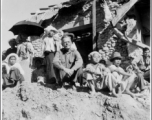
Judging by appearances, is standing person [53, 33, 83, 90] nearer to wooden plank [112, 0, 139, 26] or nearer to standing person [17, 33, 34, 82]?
standing person [17, 33, 34, 82]

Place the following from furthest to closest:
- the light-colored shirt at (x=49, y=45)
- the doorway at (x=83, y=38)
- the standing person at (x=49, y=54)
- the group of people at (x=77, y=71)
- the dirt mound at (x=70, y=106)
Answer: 1. the doorway at (x=83, y=38)
2. the light-colored shirt at (x=49, y=45)
3. the standing person at (x=49, y=54)
4. the group of people at (x=77, y=71)
5. the dirt mound at (x=70, y=106)

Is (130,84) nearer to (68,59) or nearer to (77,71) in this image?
(77,71)

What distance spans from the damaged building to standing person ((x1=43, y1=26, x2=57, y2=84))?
7.59ft

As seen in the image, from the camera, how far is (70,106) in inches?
245

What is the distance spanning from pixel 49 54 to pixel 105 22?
12.6ft

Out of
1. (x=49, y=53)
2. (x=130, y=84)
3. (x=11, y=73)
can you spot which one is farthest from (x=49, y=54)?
(x=130, y=84)

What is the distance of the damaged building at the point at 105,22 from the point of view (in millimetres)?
9672

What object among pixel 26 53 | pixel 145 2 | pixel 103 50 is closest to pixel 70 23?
pixel 103 50

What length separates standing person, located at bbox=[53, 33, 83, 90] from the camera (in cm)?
674

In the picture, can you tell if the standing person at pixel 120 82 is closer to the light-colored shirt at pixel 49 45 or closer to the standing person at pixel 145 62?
the standing person at pixel 145 62

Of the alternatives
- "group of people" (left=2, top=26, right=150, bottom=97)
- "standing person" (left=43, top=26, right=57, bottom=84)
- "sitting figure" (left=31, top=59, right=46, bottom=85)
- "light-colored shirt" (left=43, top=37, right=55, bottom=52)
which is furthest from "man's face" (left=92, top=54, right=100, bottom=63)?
"sitting figure" (left=31, top=59, right=46, bottom=85)

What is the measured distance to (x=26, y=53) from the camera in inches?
331

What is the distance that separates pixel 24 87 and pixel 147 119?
9.41 feet

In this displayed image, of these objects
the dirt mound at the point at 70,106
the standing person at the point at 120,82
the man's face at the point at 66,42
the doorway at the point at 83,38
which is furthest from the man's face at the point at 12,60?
the doorway at the point at 83,38
